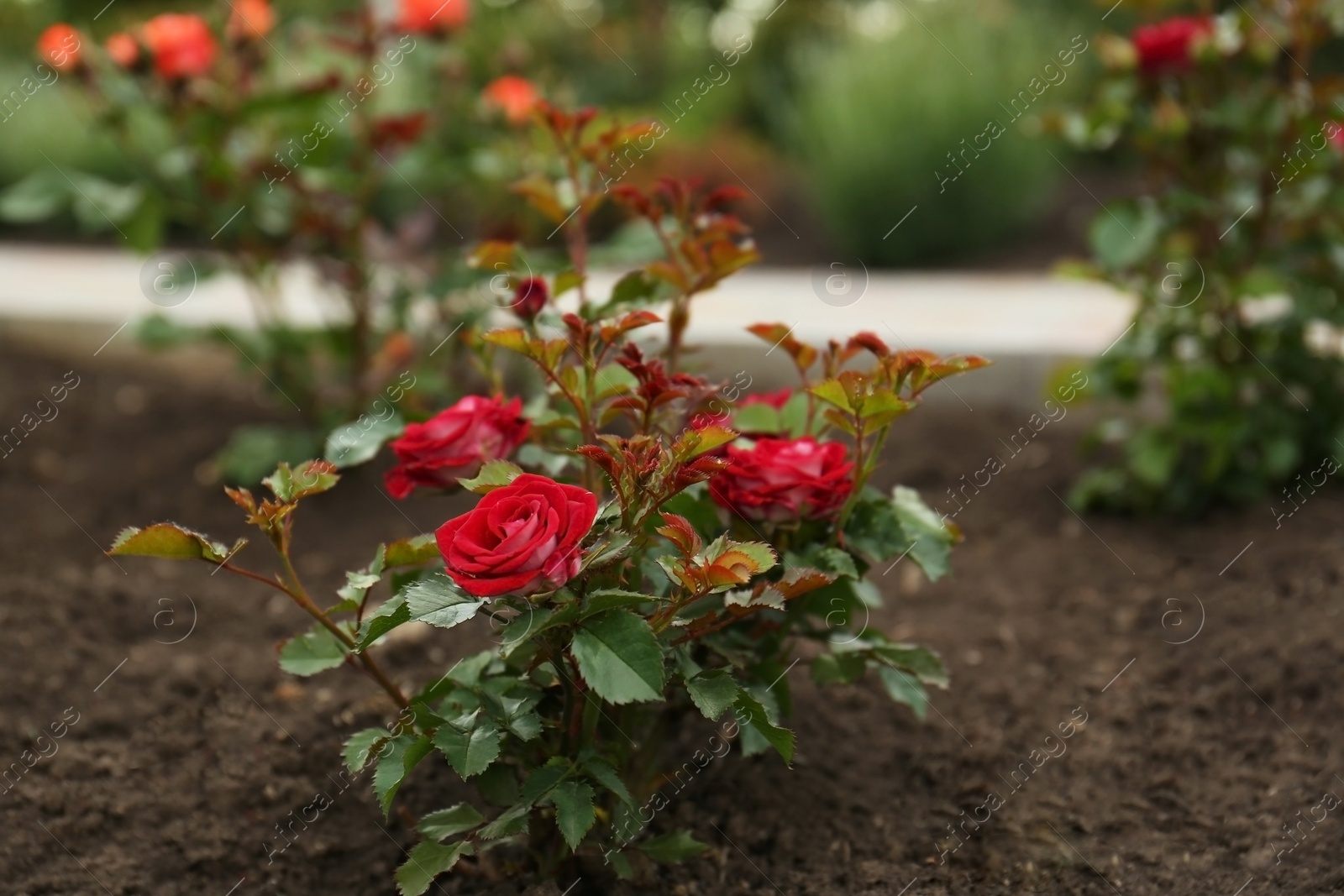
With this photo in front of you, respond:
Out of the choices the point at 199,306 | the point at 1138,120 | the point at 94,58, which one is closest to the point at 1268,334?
the point at 1138,120

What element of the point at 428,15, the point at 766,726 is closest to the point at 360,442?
the point at 766,726

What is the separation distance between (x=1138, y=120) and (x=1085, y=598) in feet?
3.01

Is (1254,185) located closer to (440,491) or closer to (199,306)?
(440,491)

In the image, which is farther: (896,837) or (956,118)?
(956,118)

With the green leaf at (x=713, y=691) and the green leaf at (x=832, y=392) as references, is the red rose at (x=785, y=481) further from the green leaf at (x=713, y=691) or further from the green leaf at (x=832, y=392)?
the green leaf at (x=713, y=691)

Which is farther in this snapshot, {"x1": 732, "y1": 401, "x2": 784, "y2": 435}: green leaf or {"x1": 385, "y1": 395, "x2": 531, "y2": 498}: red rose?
{"x1": 732, "y1": 401, "x2": 784, "y2": 435}: green leaf

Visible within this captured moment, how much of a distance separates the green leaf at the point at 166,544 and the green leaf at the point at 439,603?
19cm

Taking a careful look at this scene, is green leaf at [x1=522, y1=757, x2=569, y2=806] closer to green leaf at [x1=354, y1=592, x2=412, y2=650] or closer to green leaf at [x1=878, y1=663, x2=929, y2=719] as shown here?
green leaf at [x1=354, y1=592, x2=412, y2=650]

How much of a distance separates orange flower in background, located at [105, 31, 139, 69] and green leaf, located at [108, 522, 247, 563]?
1.63m

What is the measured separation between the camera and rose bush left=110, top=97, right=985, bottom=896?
3.68 feet

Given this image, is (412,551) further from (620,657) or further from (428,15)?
(428,15)

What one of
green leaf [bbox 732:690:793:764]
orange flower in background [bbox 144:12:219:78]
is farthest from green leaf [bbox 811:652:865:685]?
orange flower in background [bbox 144:12:219:78]

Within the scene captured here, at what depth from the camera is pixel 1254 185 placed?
234cm

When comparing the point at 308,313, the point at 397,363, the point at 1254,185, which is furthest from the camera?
the point at 308,313
